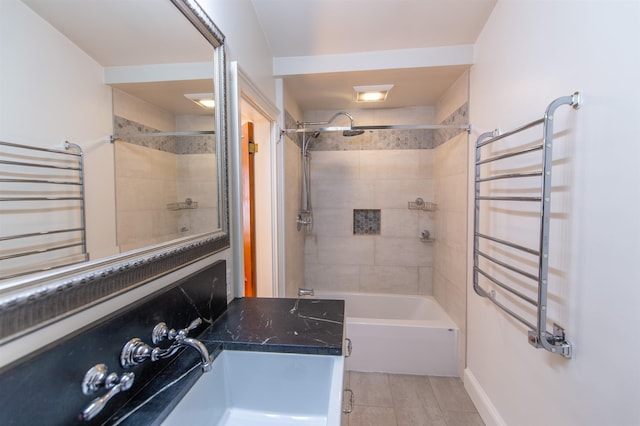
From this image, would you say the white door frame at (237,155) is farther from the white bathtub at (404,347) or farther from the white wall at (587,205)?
the white wall at (587,205)

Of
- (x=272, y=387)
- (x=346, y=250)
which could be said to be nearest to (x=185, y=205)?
(x=272, y=387)

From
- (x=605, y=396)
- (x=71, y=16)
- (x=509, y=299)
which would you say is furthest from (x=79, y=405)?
(x=509, y=299)

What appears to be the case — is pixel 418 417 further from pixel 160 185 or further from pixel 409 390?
pixel 160 185

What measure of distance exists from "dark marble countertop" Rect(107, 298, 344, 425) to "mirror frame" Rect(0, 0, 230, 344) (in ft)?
0.92

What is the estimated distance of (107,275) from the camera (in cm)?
67

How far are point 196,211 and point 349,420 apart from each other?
1.65 meters

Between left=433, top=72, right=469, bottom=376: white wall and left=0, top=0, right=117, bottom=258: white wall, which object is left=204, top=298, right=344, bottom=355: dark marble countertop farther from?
left=433, top=72, right=469, bottom=376: white wall

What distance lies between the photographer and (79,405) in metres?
0.58

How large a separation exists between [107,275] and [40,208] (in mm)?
200

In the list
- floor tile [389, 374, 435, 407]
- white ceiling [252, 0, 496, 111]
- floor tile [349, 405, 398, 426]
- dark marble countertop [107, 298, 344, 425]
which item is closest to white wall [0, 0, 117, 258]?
dark marble countertop [107, 298, 344, 425]

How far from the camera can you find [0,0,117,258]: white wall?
1.66 ft

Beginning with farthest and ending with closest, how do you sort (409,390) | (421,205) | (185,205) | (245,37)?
(421,205) → (409,390) → (245,37) → (185,205)

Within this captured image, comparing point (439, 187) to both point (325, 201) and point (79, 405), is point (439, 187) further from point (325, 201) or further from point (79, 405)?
point (79, 405)

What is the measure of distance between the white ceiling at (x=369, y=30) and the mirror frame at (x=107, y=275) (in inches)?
30.1
